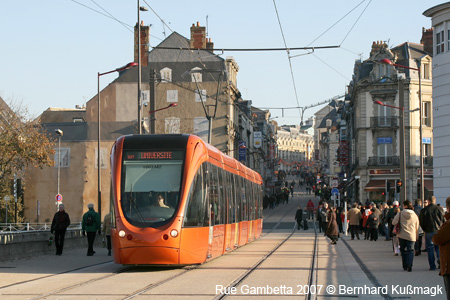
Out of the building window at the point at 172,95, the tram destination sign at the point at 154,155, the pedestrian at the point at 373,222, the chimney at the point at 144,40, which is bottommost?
the pedestrian at the point at 373,222

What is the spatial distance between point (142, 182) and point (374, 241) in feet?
61.1

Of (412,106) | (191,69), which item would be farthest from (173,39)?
(412,106)

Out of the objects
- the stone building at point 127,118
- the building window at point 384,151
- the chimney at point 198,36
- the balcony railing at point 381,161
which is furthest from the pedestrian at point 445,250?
the chimney at point 198,36

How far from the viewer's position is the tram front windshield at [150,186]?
17078 millimetres

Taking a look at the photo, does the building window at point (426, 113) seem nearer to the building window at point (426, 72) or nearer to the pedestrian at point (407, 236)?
the building window at point (426, 72)

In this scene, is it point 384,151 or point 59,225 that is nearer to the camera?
point 59,225

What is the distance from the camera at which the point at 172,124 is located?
69.9 meters

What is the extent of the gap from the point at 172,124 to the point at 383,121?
17.9m

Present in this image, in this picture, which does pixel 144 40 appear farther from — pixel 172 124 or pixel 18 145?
pixel 18 145

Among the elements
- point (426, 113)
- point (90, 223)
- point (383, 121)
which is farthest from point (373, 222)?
point (383, 121)

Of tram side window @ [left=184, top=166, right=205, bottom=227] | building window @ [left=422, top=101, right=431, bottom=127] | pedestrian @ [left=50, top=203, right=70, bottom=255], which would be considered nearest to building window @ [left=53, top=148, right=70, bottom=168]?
building window @ [left=422, top=101, right=431, bottom=127]

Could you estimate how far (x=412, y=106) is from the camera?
6894 centimetres

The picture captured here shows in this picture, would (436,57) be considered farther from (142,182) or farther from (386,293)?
(386,293)

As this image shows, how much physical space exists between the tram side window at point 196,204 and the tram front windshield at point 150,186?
0.34 meters
